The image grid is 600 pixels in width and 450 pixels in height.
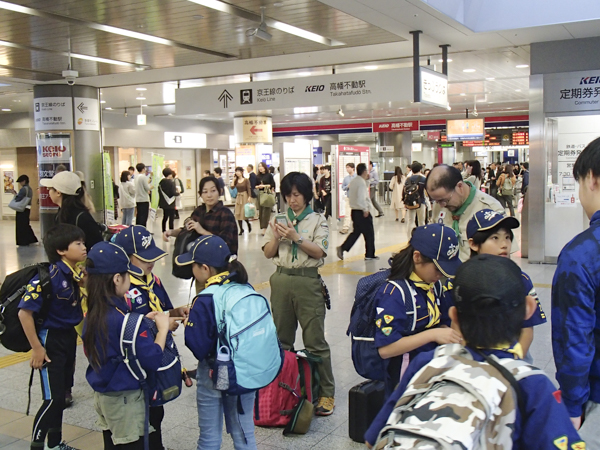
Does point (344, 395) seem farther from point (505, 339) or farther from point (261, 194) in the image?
point (261, 194)

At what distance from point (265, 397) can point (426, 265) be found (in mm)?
1771

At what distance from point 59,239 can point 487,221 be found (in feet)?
8.02

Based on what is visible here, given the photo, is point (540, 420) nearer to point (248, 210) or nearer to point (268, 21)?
point (268, 21)

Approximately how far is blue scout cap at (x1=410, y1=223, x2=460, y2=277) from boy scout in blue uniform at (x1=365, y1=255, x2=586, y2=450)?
102 cm

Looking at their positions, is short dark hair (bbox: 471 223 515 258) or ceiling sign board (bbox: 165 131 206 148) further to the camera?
ceiling sign board (bbox: 165 131 206 148)

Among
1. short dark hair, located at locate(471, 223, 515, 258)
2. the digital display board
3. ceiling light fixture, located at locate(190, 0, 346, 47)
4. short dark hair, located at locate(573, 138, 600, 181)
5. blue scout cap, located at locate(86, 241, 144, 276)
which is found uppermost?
ceiling light fixture, located at locate(190, 0, 346, 47)

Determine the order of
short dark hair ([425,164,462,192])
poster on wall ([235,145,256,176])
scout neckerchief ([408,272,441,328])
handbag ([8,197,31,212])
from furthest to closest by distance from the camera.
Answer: poster on wall ([235,145,256,176]), handbag ([8,197,31,212]), short dark hair ([425,164,462,192]), scout neckerchief ([408,272,441,328])

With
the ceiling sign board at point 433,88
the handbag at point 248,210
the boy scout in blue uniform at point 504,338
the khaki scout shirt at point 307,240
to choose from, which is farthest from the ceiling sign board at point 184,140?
the boy scout in blue uniform at point 504,338

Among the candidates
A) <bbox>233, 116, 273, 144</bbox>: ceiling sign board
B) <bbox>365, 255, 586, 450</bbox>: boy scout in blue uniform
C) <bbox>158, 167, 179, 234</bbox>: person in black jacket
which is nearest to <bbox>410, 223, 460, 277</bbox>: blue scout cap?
<bbox>365, 255, 586, 450</bbox>: boy scout in blue uniform

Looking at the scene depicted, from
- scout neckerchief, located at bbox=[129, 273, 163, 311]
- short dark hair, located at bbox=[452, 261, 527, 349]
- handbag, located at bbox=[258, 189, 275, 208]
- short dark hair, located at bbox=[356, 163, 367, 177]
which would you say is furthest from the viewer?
A: handbag, located at bbox=[258, 189, 275, 208]

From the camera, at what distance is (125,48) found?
32.3 feet

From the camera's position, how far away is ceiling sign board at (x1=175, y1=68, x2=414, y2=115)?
9562mm

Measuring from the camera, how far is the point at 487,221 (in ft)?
9.36

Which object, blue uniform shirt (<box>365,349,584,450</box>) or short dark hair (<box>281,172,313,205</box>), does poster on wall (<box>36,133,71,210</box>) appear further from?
blue uniform shirt (<box>365,349,584,450</box>)
